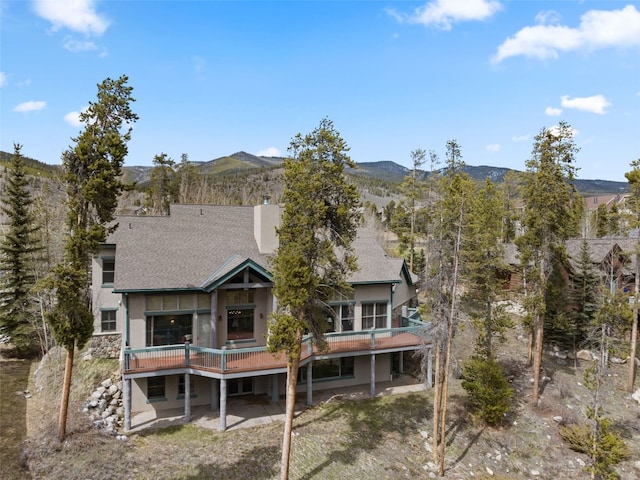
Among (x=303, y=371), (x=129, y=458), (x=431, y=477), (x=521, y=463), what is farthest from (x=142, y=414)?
(x=521, y=463)

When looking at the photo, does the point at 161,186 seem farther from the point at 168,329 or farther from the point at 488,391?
the point at 488,391

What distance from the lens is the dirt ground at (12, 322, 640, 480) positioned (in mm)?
13922

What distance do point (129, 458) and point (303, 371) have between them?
30.0 feet

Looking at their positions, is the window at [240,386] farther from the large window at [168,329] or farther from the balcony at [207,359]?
the large window at [168,329]

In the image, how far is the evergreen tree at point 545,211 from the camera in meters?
20.7

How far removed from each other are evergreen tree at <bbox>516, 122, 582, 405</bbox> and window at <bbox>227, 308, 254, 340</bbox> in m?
14.1

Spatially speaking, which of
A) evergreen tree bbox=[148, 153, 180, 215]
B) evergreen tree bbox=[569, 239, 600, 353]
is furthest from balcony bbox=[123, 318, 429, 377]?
evergreen tree bbox=[148, 153, 180, 215]

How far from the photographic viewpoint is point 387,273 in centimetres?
2225

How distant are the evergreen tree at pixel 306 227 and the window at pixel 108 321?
13387 mm

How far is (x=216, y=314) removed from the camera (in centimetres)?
1912

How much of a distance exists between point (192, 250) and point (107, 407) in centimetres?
771

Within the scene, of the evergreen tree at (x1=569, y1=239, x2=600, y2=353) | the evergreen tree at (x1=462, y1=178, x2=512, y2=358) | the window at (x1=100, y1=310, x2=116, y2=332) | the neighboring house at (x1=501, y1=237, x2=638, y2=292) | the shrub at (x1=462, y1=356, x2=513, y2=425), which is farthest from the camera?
the neighboring house at (x1=501, y1=237, x2=638, y2=292)

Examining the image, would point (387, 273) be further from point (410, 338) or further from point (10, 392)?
point (10, 392)

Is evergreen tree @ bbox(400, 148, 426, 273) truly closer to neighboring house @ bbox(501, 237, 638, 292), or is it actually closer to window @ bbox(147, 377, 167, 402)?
neighboring house @ bbox(501, 237, 638, 292)
